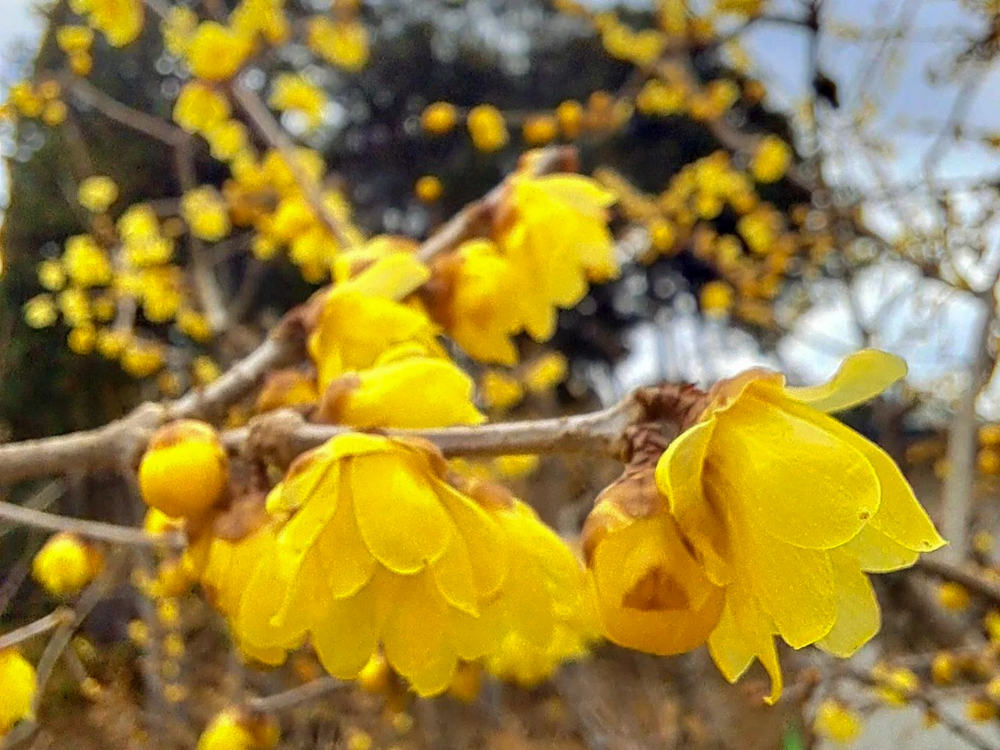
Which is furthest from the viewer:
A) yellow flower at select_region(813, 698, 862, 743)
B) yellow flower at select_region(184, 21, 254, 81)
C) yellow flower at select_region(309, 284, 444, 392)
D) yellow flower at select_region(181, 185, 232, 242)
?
yellow flower at select_region(181, 185, 232, 242)

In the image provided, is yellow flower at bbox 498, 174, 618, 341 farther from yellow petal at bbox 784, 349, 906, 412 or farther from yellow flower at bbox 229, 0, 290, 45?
yellow flower at bbox 229, 0, 290, 45

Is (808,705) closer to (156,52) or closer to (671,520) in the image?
(671,520)

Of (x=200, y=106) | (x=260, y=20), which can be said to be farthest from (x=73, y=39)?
(x=200, y=106)

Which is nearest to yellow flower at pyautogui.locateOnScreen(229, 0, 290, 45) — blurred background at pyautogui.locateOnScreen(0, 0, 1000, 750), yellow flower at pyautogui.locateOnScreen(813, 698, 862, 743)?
blurred background at pyautogui.locateOnScreen(0, 0, 1000, 750)

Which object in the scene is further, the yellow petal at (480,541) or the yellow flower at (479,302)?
the yellow flower at (479,302)

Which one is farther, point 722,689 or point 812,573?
point 722,689

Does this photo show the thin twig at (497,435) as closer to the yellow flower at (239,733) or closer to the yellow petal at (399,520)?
the yellow petal at (399,520)

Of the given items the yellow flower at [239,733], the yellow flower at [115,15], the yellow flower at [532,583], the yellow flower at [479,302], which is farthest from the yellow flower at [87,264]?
the yellow flower at [532,583]

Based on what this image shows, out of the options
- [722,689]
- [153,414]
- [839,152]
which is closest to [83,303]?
[839,152]
